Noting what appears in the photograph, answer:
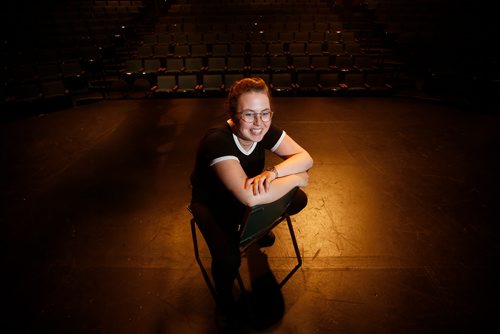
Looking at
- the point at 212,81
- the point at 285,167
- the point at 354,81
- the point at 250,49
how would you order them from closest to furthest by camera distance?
the point at 285,167, the point at 212,81, the point at 354,81, the point at 250,49

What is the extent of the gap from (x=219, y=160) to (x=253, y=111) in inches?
13.8

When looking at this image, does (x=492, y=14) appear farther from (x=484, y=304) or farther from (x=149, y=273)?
(x=149, y=273)

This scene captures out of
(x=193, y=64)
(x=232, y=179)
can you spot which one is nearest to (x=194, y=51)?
(x=193, y=64)

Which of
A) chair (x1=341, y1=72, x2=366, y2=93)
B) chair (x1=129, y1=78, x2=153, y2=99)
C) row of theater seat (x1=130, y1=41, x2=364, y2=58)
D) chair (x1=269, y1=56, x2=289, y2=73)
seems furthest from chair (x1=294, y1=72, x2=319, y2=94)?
chair (x1=129, y1=78, x2=153, y2=99)

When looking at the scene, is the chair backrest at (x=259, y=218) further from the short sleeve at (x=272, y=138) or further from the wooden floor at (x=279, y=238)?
the wooden floor at (x=279, y=238)

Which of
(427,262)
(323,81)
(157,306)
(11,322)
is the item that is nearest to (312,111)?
(323,81)

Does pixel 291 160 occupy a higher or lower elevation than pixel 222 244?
higher

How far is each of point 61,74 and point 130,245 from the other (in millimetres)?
6328

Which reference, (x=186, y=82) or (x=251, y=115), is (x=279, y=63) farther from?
(x=251, y=115)

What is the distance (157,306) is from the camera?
1.86 m

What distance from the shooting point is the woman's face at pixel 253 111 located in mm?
1519

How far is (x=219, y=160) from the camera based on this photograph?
59.6 inches

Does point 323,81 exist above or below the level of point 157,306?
above

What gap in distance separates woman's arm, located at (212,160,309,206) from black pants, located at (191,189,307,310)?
10.5 inches
